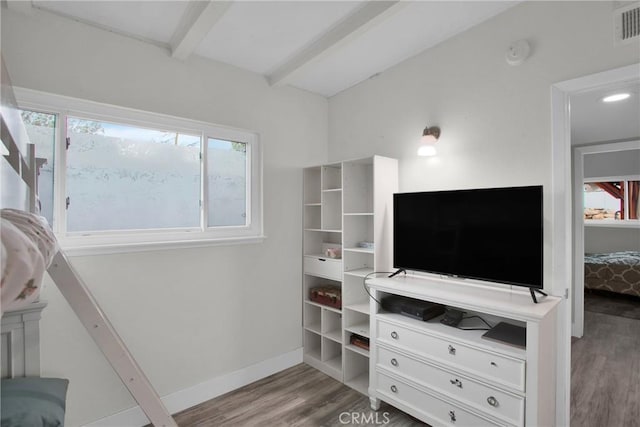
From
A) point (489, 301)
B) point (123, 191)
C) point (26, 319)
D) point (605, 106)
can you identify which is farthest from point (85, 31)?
point (605, 106)

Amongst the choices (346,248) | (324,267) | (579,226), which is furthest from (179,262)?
(579,226)

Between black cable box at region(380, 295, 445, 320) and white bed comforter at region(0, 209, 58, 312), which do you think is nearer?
white bed comforter at region(0, 209, 58, 312)

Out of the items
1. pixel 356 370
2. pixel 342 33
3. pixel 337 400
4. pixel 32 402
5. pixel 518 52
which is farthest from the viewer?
pixel 356 370

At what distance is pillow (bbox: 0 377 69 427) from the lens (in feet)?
3.37

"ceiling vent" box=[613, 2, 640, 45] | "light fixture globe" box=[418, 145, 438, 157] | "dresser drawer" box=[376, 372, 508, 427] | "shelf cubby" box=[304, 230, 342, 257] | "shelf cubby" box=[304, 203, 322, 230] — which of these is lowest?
"dresser drawer" box=[376, 372, 508, 427]

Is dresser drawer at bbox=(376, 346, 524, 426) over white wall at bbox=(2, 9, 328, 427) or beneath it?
beneath

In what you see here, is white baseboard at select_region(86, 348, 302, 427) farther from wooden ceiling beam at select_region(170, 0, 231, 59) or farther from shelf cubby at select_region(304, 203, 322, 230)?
wooden ceiling beam at select_region(170, 0, 231, 59)

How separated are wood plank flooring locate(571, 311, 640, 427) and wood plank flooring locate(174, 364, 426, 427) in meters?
1.21

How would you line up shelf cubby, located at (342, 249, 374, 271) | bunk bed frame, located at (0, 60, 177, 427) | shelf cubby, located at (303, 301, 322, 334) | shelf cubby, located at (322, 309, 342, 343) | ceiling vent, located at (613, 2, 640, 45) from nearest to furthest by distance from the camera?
1. bunk bed frame, located at (0, 60, 177, 427)
2. ceiling vent, located at (613, 2, 640, 45)
3. shelf cubby, located at (342, 249, 374, 271)
4. shelf cubby, located at (322, 309, 342, 343)
5. shelf cubby, located at (303, 301, 322, 334)

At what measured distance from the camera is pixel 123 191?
7.14 ft

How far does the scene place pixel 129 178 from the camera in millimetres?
2203

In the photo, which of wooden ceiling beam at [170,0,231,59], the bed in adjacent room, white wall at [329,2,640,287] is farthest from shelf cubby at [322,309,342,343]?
the bed in adjacent room

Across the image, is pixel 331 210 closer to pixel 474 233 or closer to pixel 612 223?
pixel 474 233

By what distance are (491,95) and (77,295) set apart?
8.37 feet
